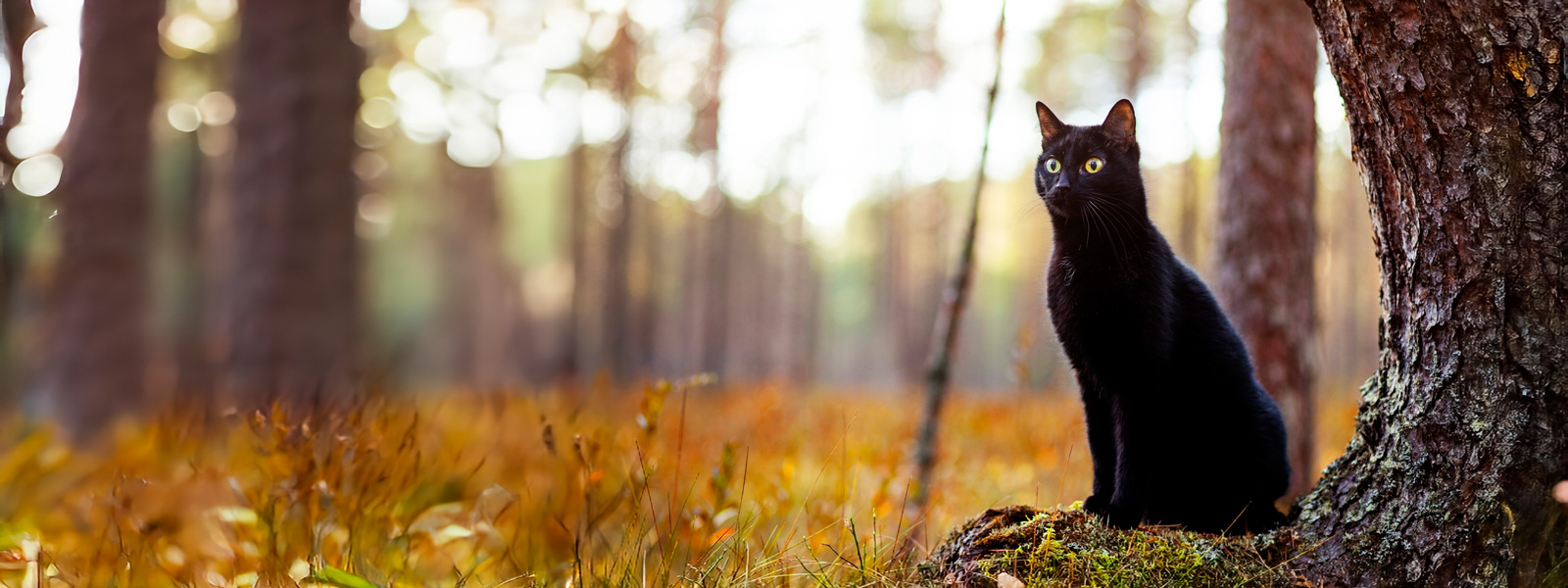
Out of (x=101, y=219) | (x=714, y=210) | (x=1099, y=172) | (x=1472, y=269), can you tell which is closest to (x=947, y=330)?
(x=1099, y=172)

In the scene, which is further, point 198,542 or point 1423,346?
point 198,542

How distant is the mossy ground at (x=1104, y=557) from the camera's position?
2.09m

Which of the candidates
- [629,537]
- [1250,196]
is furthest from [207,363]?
[1250,196]

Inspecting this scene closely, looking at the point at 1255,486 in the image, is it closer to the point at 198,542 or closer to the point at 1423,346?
the point at 1423,346

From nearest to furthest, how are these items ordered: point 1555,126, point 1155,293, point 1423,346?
point 1555,126 → point 1423,346 → point 1155,293

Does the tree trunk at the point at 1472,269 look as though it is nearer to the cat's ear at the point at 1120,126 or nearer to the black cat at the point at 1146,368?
the black cat at the point at 1146,368

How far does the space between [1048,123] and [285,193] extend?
6337 mm

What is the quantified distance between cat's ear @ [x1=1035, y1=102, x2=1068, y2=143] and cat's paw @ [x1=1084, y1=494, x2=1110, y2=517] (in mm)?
1116

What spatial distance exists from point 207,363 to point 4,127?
1079 cm

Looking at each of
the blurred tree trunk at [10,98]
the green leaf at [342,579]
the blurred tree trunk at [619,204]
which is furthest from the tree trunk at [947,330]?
the blurred tree trunk at [619,204]

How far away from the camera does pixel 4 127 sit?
235 cm

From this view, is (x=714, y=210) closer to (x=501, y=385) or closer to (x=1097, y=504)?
(x=501, y=385)

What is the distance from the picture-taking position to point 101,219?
681cm

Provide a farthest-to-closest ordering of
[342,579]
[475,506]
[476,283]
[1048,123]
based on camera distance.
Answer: [476,283] → [475,506] → [1048,123] → [342,579]
